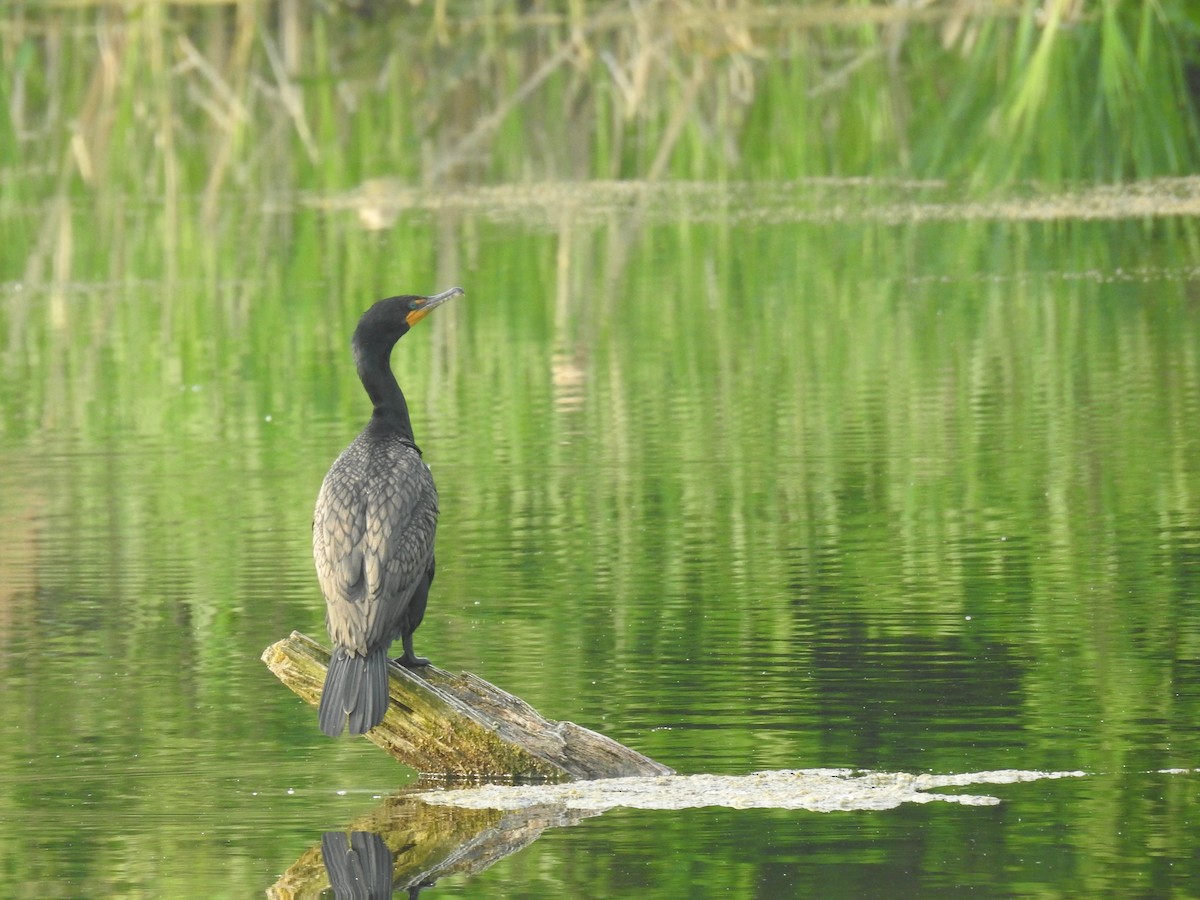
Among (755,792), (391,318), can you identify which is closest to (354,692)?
(755,792)

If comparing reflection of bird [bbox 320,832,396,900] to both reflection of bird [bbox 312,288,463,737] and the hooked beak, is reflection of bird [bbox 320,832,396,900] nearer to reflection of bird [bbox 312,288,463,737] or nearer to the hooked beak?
reflection of bird [bbox 312,288,463,737]

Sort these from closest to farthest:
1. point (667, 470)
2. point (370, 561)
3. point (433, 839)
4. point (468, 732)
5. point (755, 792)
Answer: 1. point (433, 839)
2. point (755, 792)
3. point (468, 732)
4. point (370, 561)
5. point (667, 470)

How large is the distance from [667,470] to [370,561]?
474cm

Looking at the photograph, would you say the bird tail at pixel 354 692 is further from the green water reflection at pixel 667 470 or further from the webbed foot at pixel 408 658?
the webbed foot at pixel 408 658

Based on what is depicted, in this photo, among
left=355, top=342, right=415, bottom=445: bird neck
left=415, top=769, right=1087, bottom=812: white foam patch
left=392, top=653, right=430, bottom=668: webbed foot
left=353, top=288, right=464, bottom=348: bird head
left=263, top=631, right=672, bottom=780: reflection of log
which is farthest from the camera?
left=353, top=288, right=464, bottom=348: bird head

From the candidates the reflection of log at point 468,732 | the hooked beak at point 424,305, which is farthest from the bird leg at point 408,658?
the hooked beak at point 424,305

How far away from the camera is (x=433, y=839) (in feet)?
22.5

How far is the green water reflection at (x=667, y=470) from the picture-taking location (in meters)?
7.08

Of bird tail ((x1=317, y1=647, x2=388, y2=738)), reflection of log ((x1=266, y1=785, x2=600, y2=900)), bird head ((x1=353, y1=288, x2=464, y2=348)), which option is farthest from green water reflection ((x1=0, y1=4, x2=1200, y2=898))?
bird head ((x1=353, y1=288, x2=464, y2=348))

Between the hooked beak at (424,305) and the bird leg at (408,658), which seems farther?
the hooked beak at (424,305)

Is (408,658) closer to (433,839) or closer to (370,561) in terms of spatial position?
(370,561)

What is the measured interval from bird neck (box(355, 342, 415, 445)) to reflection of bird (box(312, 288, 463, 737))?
0.03 meters

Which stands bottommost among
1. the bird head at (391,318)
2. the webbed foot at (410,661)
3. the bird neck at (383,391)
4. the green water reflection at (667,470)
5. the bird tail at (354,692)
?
the green water reflection at (667,470)

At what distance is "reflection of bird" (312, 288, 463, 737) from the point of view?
7.15 m
